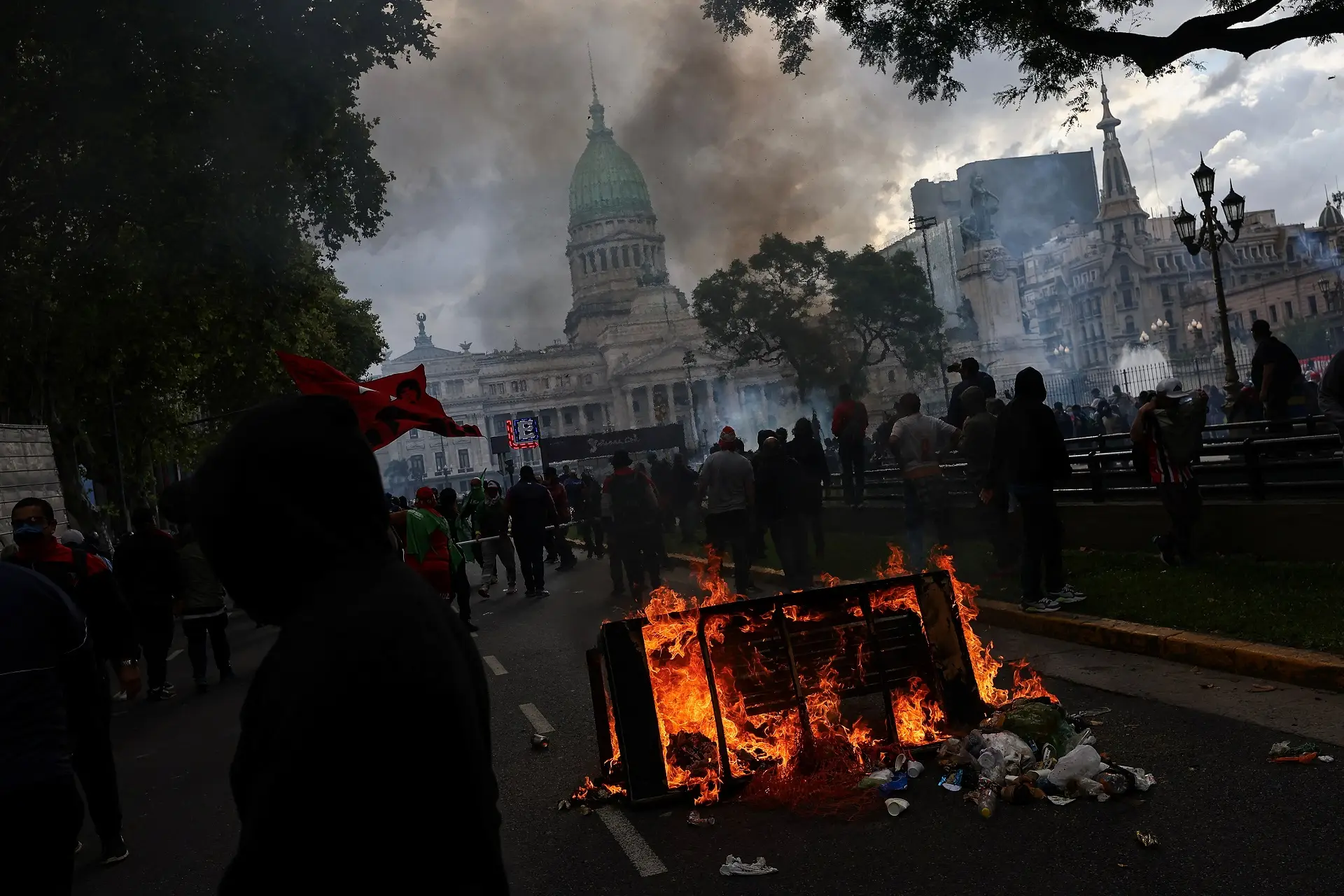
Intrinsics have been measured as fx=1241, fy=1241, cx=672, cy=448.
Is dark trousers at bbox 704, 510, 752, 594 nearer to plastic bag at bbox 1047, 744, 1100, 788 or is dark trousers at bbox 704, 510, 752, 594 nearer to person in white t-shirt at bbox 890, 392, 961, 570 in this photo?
person in white t-shirt at bbox 890, 392, 961, 570

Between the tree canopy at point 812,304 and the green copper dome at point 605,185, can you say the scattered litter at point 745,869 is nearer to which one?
the tree canopy at point 812,304

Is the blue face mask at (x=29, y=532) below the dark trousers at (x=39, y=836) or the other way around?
the other way around

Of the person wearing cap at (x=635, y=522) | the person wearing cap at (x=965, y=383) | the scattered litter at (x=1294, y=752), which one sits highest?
the person wearing cap at (x=965, y=383)

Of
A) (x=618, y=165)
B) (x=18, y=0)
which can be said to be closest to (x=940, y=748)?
(x=18, y=0)

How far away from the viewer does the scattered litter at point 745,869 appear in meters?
4.86

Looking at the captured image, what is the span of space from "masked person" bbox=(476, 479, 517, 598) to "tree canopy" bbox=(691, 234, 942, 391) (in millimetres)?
29539

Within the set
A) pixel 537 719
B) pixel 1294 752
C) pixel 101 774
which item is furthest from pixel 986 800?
pixel 101 774

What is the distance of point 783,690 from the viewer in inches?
241

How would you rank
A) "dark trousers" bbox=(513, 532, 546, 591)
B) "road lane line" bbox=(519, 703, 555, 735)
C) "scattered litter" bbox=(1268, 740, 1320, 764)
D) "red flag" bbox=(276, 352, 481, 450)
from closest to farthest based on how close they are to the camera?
"scattered litter" bbox=(1268, 740, 1320, 764) → "road lane line" bbox=(519, 703, 555, 735) → "red flag" bbox=(276, 352, 481, 450) → "dark trousers" bbox=(513, 532, 546, 591)

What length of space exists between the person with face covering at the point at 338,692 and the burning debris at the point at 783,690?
13.0 feet

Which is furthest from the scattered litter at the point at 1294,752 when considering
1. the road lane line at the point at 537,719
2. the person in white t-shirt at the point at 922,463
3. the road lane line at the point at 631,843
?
the person in white t-shirt at the point at 922,463

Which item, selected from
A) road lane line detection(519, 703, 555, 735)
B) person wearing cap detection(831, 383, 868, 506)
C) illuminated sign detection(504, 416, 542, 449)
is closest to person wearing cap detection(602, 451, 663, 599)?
person wearing cap detection(831, 383, 868, 506)

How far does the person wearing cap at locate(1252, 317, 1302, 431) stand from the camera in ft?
42.7

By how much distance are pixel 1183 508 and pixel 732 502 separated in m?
4.61
